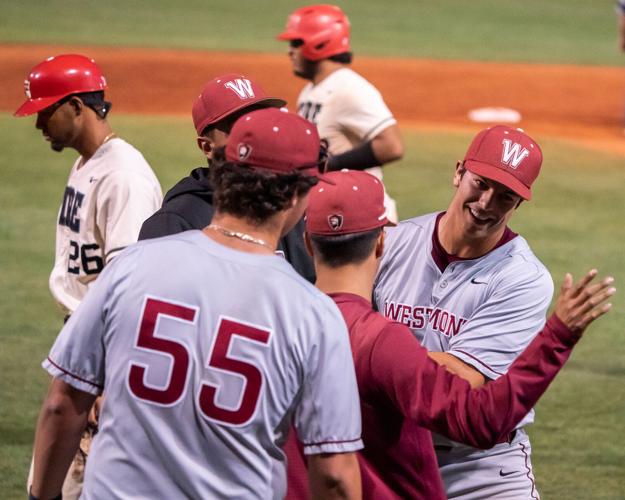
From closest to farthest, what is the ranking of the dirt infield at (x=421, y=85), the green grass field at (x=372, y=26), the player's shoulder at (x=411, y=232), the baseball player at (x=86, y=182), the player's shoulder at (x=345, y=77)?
the player's shoulder at (x=411, y=232) → the baseball player at (x=86, y=182) → the player's shoulder at (x=345, y=77) → the dirt infield at (x=421, y=85) → the green grass field at (x=372, y=26)

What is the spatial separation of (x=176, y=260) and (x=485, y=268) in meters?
1.63

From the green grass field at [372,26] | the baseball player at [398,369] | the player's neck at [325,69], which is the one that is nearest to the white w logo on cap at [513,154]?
the baseball player at [398,369]

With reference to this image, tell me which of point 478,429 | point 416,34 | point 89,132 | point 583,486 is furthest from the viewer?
point 416,34

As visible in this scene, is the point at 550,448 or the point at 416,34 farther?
the point at 416,34

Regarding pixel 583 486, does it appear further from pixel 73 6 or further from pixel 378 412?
pixel 73 6

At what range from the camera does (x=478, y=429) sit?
3107mm

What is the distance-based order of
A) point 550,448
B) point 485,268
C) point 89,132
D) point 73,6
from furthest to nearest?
point 73,6 < point 550,448 < point 89,132 < point 485,268

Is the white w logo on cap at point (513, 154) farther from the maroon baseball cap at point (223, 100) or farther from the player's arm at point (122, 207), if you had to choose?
the player's arm at point (122, 207)

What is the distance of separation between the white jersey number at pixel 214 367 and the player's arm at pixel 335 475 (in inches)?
8.6

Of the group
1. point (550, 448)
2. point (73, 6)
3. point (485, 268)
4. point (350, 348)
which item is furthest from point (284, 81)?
point (350, 348)

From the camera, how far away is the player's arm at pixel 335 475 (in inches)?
115

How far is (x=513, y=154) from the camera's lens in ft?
13.8

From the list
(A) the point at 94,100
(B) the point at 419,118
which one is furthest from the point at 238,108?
(B) the point at 419,118

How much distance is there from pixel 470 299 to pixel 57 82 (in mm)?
2100
